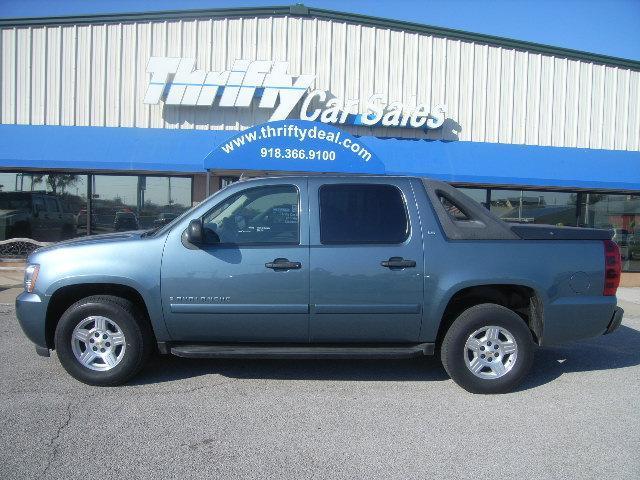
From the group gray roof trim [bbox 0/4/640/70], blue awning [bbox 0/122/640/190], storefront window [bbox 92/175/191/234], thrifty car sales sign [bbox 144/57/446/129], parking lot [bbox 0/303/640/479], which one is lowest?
parking lot [bbox 0/303/640/479]

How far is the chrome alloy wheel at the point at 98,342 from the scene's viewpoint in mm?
4453

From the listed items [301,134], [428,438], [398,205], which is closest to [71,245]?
[398,205]

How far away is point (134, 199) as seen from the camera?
1155 centimetres

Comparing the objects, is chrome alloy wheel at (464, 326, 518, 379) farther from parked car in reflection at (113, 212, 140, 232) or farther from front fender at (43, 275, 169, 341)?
parked car in reflection at (113, 212, 140, 232)

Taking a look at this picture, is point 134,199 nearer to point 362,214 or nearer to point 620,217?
point 362,214

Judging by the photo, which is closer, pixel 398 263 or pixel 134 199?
pixel 398 263

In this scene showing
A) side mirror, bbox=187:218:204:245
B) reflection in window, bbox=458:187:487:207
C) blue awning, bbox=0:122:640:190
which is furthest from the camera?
reflection in window, bbox=458:187:487:207

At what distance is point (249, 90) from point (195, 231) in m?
7.97

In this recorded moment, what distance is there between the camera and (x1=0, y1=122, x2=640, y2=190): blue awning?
10.2 m

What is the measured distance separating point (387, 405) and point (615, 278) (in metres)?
2.42

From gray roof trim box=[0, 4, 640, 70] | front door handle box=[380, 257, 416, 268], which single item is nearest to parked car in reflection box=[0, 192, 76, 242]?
gray roof trim box=[0, 4, 640, 70]

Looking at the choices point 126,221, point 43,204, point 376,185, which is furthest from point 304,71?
point 376,185

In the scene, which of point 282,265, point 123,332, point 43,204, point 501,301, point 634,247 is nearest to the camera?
point 282,265

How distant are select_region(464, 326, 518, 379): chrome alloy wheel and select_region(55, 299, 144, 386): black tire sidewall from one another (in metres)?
2.95
